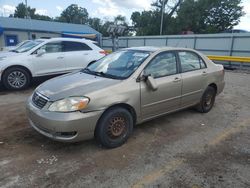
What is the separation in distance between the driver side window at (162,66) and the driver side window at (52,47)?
4.58m

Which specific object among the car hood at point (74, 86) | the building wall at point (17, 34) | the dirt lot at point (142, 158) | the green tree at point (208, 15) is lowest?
the dirt lot at point (142, 158)

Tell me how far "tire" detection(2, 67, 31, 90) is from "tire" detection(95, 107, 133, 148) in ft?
15.3

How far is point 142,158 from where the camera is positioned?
3.22 m

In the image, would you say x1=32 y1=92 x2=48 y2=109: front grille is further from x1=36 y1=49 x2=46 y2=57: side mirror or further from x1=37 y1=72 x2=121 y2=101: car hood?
x1=36 y1=49 x2=46 y2=57: side mirror

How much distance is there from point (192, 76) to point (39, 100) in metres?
2.96

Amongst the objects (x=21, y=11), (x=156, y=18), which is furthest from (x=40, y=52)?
(x=21, y=11)

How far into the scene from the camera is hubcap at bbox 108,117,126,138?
11.1 feet

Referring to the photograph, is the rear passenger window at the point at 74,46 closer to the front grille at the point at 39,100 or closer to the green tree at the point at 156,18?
the front grille at the point at 39,100

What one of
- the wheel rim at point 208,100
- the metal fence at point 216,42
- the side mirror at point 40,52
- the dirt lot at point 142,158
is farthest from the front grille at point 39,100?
the metal fence at point 216,42

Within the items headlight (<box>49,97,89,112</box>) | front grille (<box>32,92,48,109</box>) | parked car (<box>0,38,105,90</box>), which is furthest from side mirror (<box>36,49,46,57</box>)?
headlight (<box>49,97,89,112</box>)

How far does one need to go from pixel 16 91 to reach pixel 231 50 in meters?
13.0

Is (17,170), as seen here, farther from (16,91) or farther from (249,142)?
(16,91)

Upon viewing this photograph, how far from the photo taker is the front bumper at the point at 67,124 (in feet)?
9.87

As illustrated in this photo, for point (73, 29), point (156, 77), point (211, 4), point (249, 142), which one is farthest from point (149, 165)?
point (211, 4)
